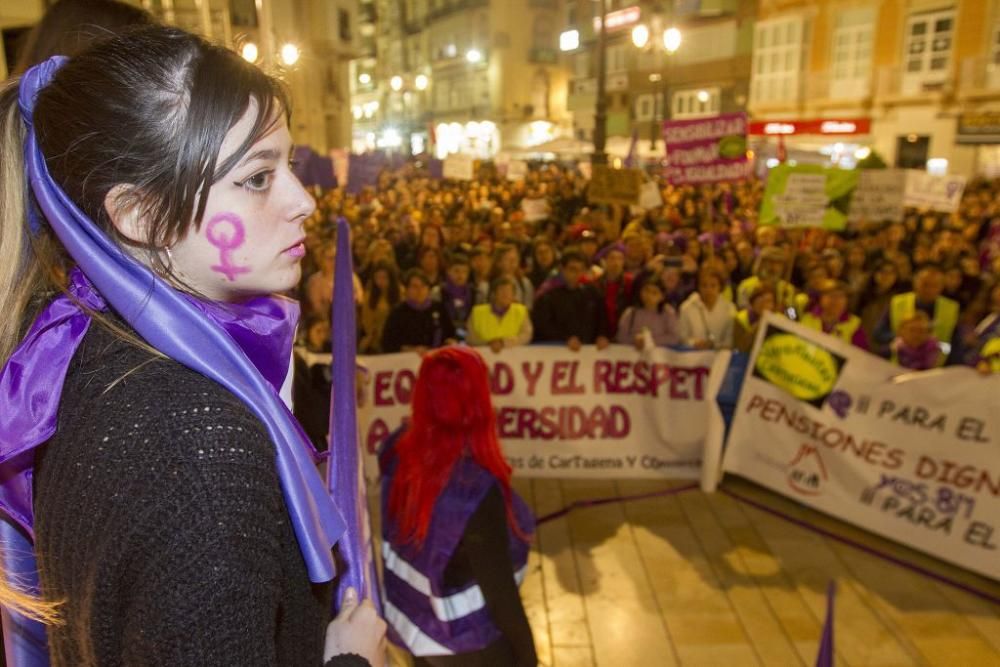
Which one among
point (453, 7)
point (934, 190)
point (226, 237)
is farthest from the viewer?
point (453, 7)

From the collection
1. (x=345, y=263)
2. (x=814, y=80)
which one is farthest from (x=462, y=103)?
(x=345, y=263)

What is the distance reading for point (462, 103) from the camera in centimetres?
5878

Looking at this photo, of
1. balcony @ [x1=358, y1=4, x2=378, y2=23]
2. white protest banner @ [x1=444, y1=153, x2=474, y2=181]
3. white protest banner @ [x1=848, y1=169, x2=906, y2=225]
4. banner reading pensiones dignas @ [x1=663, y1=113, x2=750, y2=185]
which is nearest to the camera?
banner reading pensiones dignas @ [x1=663, y1=113, x2=750, y2=185]

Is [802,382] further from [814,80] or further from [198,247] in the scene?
[814,80]

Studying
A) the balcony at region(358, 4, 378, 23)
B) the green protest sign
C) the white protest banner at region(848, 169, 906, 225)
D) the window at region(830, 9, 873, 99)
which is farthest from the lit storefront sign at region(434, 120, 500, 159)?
the green protest sign

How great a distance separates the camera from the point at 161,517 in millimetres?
750

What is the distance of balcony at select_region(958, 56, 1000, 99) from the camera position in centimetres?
2369

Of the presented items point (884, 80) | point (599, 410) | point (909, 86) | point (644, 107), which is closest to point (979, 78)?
point (909, 86)

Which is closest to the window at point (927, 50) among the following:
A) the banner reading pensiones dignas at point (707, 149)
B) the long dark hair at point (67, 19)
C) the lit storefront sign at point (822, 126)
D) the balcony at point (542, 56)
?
the lit storefront sign at point (822, 126)

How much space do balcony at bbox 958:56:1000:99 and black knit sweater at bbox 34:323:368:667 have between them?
2902 centimetres

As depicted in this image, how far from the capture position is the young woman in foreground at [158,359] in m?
0.76

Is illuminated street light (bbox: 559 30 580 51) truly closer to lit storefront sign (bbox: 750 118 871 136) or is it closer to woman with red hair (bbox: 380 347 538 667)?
lit storefront sign (bbox: 750 118 871 136)

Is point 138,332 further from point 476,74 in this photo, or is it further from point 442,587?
point 476,74

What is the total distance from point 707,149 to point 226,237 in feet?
26.6
